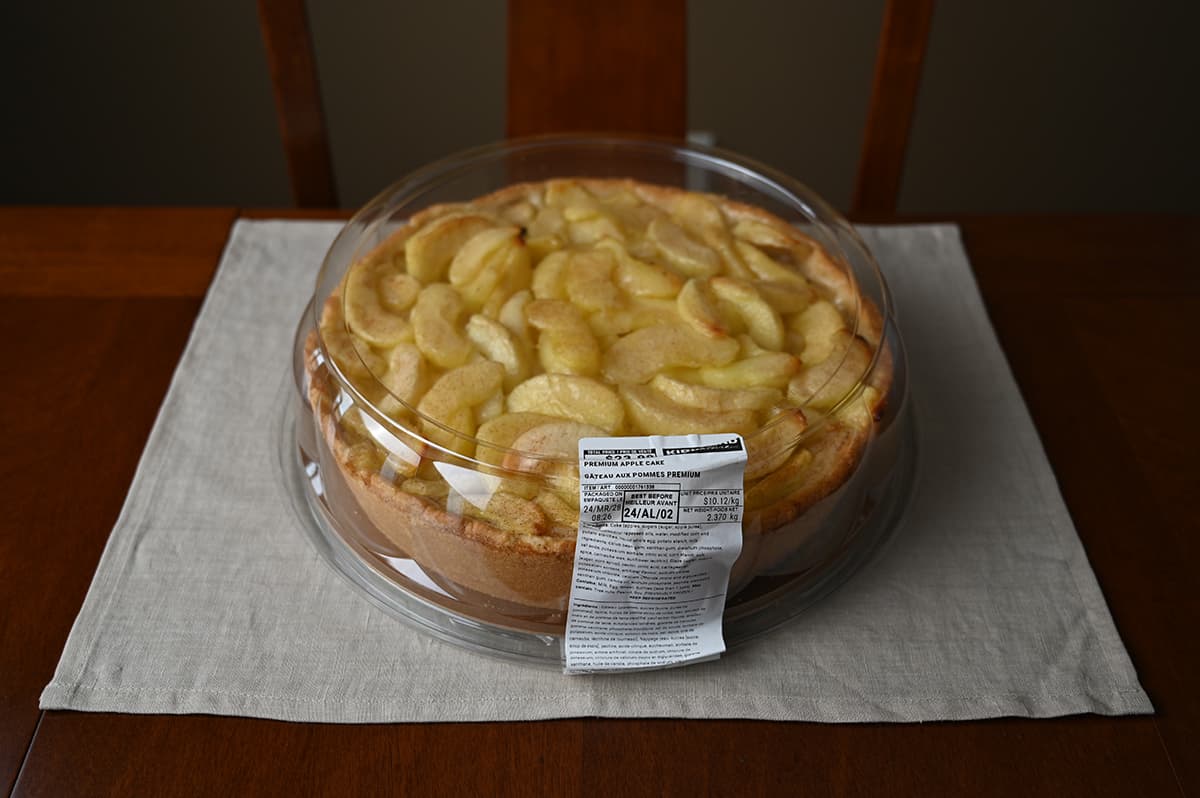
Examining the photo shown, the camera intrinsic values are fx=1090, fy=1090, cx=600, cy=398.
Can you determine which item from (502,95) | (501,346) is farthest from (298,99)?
(502,95)

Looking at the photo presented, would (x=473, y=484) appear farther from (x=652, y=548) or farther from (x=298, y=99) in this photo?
(x=298, y=99)

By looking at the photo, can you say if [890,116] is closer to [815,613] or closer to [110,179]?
[815,613]

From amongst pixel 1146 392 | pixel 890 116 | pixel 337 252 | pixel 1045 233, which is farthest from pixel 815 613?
pixel 890 116

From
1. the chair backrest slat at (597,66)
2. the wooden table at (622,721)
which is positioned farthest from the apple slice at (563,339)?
the chair backrest slat at (597,66)

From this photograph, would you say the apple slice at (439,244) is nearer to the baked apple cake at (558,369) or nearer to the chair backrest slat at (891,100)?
the baked apple cake at (558,369)

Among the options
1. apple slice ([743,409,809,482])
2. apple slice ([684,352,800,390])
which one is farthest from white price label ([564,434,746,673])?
apple slice ([684,352,800,390])
